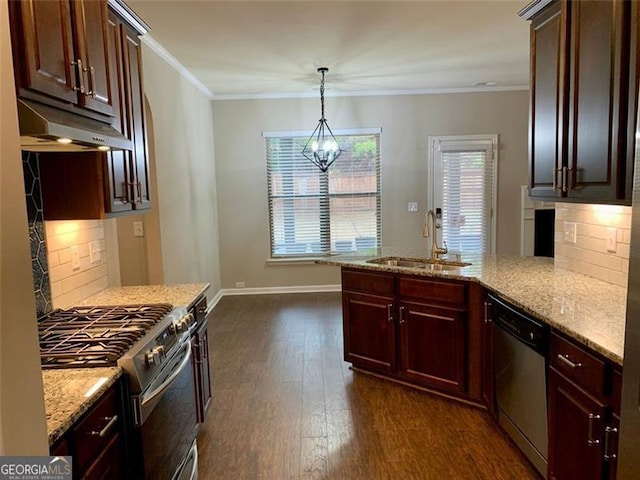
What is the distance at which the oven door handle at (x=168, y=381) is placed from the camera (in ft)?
5.35

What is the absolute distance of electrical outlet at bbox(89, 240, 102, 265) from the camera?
8.56 feet

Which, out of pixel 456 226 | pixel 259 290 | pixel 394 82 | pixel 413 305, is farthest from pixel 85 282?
pixel 456 226

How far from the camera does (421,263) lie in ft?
11.4

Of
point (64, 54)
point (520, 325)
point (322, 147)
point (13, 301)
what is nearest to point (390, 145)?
point (322, 147)

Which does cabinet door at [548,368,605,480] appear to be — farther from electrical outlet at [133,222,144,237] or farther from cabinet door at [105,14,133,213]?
electrical outlet at [133,222,144,237]

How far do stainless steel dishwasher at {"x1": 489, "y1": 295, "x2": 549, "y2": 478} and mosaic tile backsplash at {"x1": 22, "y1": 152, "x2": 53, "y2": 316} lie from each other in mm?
2373

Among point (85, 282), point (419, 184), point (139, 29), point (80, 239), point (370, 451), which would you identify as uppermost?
point (139, 29)

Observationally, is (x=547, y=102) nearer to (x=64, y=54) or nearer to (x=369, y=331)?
(x=369, y=331)

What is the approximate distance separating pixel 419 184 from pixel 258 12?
363 cm

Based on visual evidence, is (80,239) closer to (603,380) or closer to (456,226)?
(603,380)

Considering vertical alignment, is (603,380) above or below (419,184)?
below

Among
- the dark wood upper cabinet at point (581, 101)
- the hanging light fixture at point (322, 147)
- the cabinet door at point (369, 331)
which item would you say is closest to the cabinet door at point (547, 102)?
the dark wood upper cabinet at point (581, 101)

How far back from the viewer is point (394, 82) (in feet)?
18.1

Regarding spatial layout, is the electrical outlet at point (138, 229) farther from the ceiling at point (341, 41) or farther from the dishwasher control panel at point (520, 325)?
the dishwasher control panel at point (520, 325)
